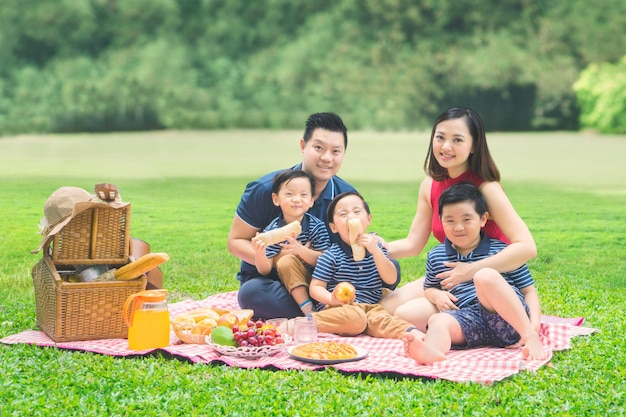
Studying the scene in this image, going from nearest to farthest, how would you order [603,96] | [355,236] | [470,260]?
[470,260]
[355,236]
[603,96]

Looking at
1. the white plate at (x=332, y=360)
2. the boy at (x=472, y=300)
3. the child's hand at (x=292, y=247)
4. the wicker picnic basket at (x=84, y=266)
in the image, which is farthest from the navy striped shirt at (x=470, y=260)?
the wicker picnic basket at (x=84, y=266)

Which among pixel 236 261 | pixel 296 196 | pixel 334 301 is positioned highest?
pixel 296 196

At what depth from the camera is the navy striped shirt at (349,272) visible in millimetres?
3963

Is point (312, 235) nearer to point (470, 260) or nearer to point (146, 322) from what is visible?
point (470, 260)

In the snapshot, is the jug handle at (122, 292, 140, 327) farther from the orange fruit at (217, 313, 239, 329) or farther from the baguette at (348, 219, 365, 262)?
the baguette at (348, 219, 365, 262)

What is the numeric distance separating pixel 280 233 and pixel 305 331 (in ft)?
1.50

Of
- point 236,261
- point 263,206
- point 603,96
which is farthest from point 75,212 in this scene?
point 603,96

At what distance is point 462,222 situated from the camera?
12.0 feet

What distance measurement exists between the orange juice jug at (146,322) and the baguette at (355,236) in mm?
842

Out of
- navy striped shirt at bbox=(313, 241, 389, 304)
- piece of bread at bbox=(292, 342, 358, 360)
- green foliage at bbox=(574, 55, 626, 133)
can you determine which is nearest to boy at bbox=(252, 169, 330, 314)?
navy striped shirt at bbox=(313, 241, 389, 304)

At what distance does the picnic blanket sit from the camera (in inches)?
127

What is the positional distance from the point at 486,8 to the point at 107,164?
22.5 ft

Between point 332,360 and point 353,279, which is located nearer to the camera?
point 332,360

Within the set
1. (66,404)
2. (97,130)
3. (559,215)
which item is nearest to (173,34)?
(97,130)
